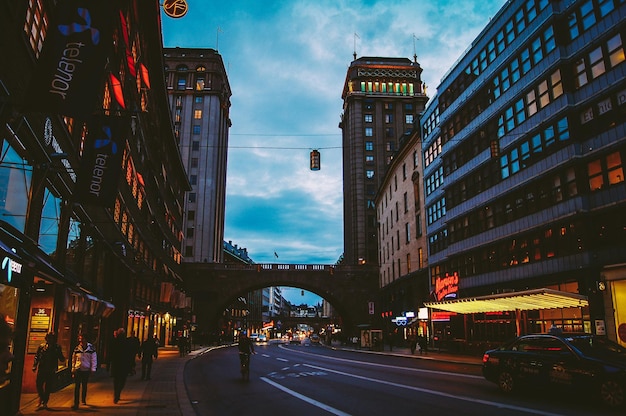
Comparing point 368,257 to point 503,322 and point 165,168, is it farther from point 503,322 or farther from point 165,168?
point 503,322

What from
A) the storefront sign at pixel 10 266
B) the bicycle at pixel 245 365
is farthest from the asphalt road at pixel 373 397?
the storefront sign at pixel 10 266

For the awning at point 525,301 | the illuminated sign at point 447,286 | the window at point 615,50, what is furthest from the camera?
the illuminated sign at point 447,286

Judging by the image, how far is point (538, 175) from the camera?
29.8 metres

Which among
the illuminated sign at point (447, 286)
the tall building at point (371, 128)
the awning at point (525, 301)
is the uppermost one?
the tall building at point (371, 128)

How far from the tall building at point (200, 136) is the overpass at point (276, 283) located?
16786 mm

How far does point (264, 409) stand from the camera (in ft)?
38.8

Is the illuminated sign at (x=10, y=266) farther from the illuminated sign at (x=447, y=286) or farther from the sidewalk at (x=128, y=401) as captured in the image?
the illuminated sign at (x=447, y=286)

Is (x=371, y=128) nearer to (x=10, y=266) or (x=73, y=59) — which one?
(x=73, y=59)

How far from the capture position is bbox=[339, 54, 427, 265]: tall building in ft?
328

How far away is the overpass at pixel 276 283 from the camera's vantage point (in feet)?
Answer: 233

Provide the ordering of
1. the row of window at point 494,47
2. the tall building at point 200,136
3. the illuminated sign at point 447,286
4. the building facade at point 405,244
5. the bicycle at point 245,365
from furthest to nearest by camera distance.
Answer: the tall building at point 200,136 → the building facade at point 405,244 → the illuminated sign at point 447,286 → the row of window at point 494,47 → the bicycle at point 245,365

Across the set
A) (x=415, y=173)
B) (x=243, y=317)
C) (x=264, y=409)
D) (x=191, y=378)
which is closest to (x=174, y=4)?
(x=191, y=378)

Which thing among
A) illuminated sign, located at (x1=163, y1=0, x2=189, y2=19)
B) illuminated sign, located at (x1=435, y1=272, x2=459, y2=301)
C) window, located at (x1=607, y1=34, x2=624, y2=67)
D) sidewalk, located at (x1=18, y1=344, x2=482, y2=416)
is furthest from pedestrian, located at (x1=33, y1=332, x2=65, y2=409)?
illuminated sign, located at (x1=435, y1=272, x2=459, y2=301)

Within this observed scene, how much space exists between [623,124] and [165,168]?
42009 mm
